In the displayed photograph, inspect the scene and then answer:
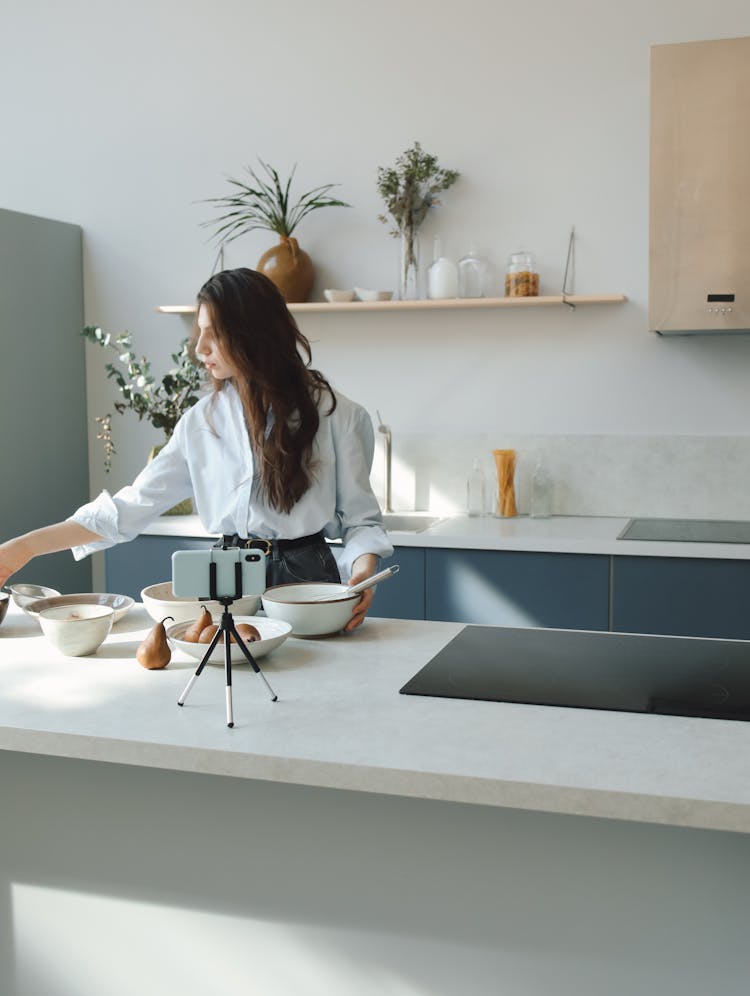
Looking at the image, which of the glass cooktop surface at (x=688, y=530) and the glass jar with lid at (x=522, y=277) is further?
the glass jar with lid at (x=522, y=277)

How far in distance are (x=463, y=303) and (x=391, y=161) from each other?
67 cm

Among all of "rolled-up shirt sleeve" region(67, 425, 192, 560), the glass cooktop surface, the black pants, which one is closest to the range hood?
the glass cooktop surface

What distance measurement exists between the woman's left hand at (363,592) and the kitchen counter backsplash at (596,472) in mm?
1641

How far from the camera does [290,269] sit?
3834 mm

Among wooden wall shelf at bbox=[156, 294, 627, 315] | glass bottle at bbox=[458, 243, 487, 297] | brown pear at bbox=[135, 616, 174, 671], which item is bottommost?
brown pear at bbox=[135, 616, 174, 671]

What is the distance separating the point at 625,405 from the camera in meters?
3.68

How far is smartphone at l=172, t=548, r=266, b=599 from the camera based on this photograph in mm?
1542

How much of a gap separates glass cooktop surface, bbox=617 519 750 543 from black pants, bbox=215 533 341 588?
1.17 m

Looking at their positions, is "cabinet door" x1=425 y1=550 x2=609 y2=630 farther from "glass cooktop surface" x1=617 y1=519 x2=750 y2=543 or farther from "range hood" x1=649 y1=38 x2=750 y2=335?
"range hood" x1=649 y1=38 x2=750 y2=335

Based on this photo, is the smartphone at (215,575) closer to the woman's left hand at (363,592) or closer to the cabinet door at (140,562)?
the woman's left hand at (363,592)

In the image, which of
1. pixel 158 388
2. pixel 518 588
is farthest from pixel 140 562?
pixel 518 588

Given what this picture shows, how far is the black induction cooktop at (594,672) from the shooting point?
154 cm

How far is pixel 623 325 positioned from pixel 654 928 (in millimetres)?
2624

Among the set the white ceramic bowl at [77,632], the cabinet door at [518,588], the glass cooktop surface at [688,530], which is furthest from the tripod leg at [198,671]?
the glass cooktop surface at [688,530]
